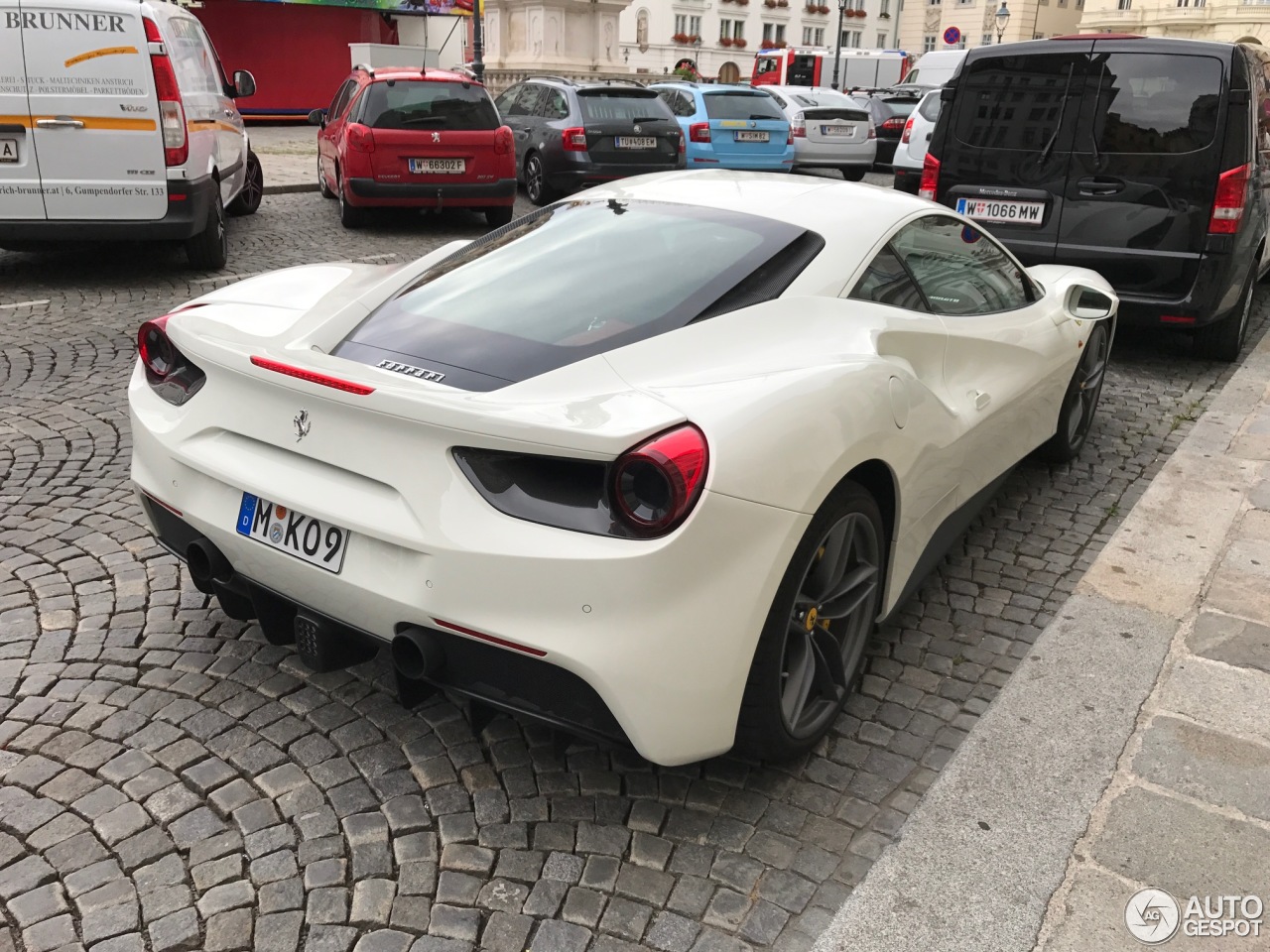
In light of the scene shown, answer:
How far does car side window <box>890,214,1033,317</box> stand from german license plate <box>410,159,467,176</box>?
752cm

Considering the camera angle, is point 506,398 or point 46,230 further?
Result: point 46,230

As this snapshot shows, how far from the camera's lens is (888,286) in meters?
3.31

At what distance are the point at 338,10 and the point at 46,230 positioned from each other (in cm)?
2606

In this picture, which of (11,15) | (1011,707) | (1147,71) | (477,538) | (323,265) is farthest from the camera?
(11,15)

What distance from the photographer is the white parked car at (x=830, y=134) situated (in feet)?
56.2

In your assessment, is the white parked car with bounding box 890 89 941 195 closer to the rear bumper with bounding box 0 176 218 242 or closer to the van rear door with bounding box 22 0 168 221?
the rear bumper with bounding box 0 176 218 242

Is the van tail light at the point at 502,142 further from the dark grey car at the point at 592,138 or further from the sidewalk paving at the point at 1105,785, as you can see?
the sidewalk paving at the point at 1105,785

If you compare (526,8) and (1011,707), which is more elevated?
(526,8)

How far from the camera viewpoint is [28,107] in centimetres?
739

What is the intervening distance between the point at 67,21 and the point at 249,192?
13.6 ft

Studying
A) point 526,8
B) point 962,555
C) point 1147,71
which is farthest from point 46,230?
point 526,8

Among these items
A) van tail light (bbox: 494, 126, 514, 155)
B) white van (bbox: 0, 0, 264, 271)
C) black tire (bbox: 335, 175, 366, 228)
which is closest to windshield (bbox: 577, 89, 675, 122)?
van tail light (bbox: 494, 126, 514, 155)

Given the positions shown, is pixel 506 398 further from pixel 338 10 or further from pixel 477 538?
pixel 338 10

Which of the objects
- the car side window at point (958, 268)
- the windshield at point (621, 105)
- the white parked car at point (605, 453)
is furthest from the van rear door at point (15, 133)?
the windshield at point (621, 105)
